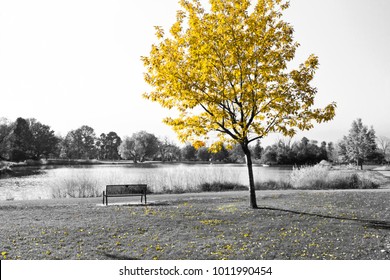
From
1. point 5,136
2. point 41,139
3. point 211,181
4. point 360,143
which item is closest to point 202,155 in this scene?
point 41,139

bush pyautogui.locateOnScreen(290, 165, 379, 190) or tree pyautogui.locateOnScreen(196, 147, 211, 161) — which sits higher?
tree pyautogui.locateOnScreen(196, 147, 211, 161)

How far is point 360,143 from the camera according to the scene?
6494 centimetres

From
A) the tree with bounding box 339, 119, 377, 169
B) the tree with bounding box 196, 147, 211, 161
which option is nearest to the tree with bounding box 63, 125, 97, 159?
the tree with bounding box 196, 147, 211, 161

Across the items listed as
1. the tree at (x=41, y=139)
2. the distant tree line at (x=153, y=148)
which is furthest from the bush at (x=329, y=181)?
the tree at (x=41, y=139)

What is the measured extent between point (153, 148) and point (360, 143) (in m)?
65.0

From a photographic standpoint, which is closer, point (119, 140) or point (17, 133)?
point (17, 133)

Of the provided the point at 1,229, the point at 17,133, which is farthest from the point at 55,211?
the point at 17,133

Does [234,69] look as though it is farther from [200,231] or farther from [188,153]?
[188,153]

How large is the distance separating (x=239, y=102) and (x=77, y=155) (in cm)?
11126

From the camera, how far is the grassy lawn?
26.1 ft

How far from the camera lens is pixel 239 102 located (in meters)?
13.0

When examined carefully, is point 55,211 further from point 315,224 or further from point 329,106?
point 329,106

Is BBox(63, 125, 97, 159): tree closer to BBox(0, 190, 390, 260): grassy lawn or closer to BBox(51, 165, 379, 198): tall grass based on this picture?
BBox(51, 165, 379, 198): tall grass
